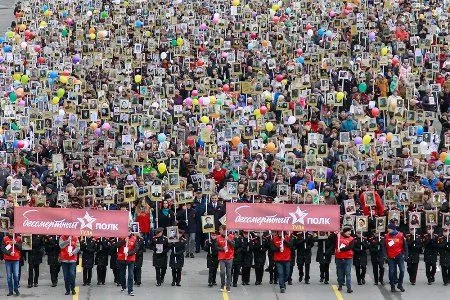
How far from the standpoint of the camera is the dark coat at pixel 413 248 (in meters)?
40.2

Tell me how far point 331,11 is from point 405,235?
1906cm

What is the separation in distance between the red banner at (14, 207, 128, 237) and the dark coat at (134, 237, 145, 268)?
0.36 metres

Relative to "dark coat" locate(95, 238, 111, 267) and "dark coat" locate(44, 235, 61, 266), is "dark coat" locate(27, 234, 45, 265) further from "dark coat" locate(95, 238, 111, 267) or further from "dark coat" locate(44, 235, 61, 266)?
"dark coat" locate(95, 238, 111, 267)

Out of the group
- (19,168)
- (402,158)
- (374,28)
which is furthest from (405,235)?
(374,28)

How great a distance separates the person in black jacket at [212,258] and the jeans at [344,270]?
2.86 metres

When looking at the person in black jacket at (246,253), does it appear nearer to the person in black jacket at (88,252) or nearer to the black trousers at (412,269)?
the person in black jacket at (88,252)

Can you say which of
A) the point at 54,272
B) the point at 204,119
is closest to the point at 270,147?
the point at 204,119

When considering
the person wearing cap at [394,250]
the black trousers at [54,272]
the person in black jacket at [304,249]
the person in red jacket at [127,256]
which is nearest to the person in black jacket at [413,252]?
the person wearing cap at [394,250]

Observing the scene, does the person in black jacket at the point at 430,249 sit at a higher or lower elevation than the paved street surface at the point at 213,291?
higher

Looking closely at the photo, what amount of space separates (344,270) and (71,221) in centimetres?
645

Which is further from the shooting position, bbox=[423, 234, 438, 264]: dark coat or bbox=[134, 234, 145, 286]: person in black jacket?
bbox=[423, 234, 438, 264]: dark coat

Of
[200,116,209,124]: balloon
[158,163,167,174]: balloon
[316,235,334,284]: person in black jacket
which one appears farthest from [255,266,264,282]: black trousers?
[200,116,209,124]: balloon

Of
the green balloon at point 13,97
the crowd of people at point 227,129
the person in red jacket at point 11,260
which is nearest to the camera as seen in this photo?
the person in red jacket at point 11,260

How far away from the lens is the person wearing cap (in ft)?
130
